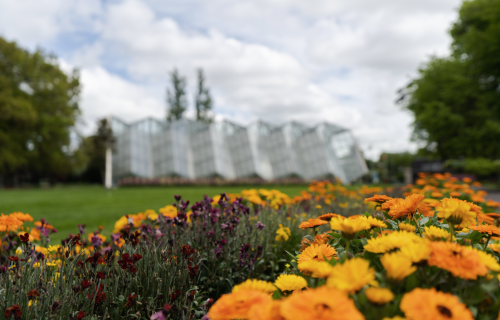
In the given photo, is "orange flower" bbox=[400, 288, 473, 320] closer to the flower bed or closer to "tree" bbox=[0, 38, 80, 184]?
the flower bed

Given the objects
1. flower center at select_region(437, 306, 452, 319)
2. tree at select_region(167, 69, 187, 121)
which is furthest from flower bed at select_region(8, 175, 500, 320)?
tree at select_region(167, 69, 187, 121)

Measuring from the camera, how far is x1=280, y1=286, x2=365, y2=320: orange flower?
0.66m

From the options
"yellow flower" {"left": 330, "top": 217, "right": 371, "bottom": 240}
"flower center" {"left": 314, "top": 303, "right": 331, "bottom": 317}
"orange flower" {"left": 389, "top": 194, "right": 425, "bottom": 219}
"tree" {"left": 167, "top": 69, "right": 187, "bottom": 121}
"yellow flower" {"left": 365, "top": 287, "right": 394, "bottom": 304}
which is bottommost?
"yellow flower" {"left": 365, "top": 287, "right": 394, "bottom": 304}

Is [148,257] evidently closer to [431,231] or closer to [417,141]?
[431,231]

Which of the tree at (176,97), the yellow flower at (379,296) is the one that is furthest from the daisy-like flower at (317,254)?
the tree at (176,97)

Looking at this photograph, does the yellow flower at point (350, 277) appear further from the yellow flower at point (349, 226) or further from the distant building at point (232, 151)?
the distant building at point (232, 151)

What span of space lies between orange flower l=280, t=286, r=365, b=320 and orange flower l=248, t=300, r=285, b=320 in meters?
0.05

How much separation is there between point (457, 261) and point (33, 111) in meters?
29.4

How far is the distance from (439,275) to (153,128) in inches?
1318

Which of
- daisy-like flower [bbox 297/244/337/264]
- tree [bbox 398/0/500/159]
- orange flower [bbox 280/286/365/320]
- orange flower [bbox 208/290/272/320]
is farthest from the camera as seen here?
tree [bbox 398/0/500/159]

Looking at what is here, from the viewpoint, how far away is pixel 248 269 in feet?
8.00

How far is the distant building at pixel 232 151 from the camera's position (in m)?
29.6

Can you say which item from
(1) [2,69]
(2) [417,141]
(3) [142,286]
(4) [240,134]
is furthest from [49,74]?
(3) [142,286]

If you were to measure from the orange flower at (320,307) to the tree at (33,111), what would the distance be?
28.1 meters
